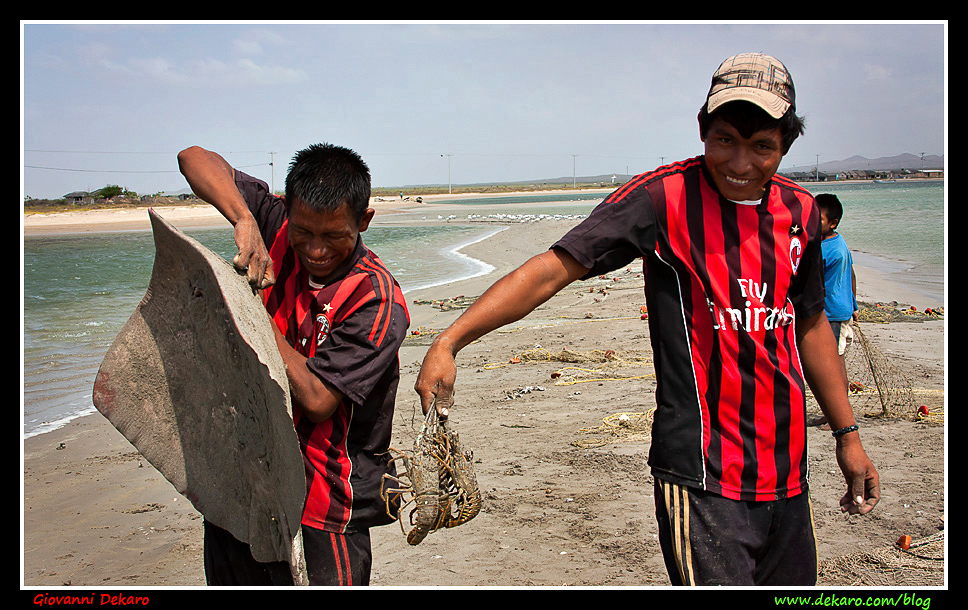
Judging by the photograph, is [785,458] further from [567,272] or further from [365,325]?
[365,325]

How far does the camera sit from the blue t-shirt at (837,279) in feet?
19.2

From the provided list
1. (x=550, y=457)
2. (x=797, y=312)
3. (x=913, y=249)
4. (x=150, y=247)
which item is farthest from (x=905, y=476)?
(x=150, y=247)

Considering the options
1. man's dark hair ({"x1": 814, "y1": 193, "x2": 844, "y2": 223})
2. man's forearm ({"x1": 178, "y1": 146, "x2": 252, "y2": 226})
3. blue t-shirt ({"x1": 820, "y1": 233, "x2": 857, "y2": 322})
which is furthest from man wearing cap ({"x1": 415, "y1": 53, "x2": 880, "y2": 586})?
blue t-shirt ({"x1": 820, "y1": 233, "x2": 857, "y2": 322})

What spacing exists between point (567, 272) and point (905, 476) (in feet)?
13.3

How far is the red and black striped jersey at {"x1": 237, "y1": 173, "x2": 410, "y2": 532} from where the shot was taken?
2256 mm

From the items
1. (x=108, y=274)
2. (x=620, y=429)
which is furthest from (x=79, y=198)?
(x=620, y=429)

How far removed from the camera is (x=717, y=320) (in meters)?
2.05

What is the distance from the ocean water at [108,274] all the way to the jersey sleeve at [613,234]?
7089 mm

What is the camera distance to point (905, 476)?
16.1ft

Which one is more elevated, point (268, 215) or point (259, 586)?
point (268, 215)

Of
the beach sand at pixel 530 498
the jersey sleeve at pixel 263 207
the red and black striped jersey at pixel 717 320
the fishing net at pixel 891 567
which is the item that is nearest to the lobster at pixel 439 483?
the red and black striped jersey at pixel 717 320

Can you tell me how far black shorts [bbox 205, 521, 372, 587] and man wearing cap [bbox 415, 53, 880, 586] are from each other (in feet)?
2.30

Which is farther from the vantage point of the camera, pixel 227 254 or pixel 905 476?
pixel 227 254

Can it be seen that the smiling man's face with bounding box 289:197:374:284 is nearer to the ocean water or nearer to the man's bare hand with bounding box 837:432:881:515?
the man's bare hand with bounding box 837:432:881:515
